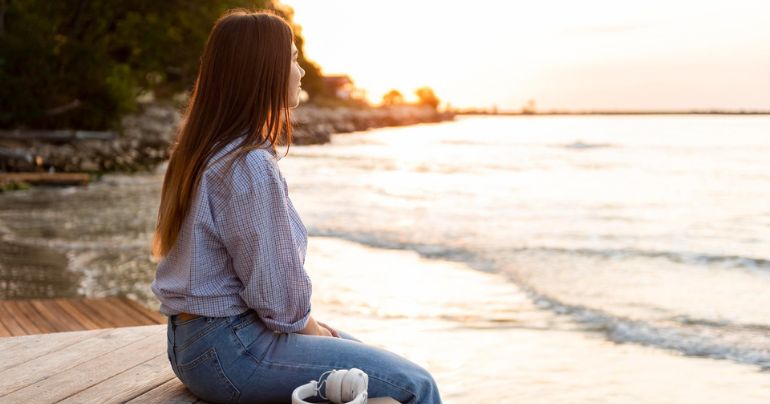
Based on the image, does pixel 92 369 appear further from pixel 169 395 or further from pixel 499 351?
pixel 499 351

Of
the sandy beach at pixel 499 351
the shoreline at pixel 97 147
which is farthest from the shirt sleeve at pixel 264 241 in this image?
the shoreline at pixel 97 147

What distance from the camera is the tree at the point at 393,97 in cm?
15325

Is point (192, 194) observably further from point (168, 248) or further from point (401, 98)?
point (401, 98)

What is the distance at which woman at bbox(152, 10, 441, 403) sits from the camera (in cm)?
237

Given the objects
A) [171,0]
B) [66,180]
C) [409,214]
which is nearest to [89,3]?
[171,0]

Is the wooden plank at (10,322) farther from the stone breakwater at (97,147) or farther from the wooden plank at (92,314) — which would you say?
the stone breakwater at (97,147)

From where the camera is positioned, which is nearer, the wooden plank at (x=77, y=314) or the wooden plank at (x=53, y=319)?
the wooden plank at (x=53, y=319)

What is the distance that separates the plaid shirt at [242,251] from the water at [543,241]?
187 inches

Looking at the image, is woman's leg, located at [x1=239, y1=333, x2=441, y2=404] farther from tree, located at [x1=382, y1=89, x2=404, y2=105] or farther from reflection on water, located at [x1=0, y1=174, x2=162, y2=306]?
tree, located at [x1=382, y1=89, x2=404, y2=105]

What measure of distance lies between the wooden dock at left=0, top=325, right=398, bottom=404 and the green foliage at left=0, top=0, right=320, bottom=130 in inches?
826

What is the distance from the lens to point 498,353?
612 centimetres

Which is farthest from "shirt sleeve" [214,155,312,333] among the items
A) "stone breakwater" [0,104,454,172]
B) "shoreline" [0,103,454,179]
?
"shoreline" [0,103,454,179]

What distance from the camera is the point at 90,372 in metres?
3.25

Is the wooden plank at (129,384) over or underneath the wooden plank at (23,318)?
over
